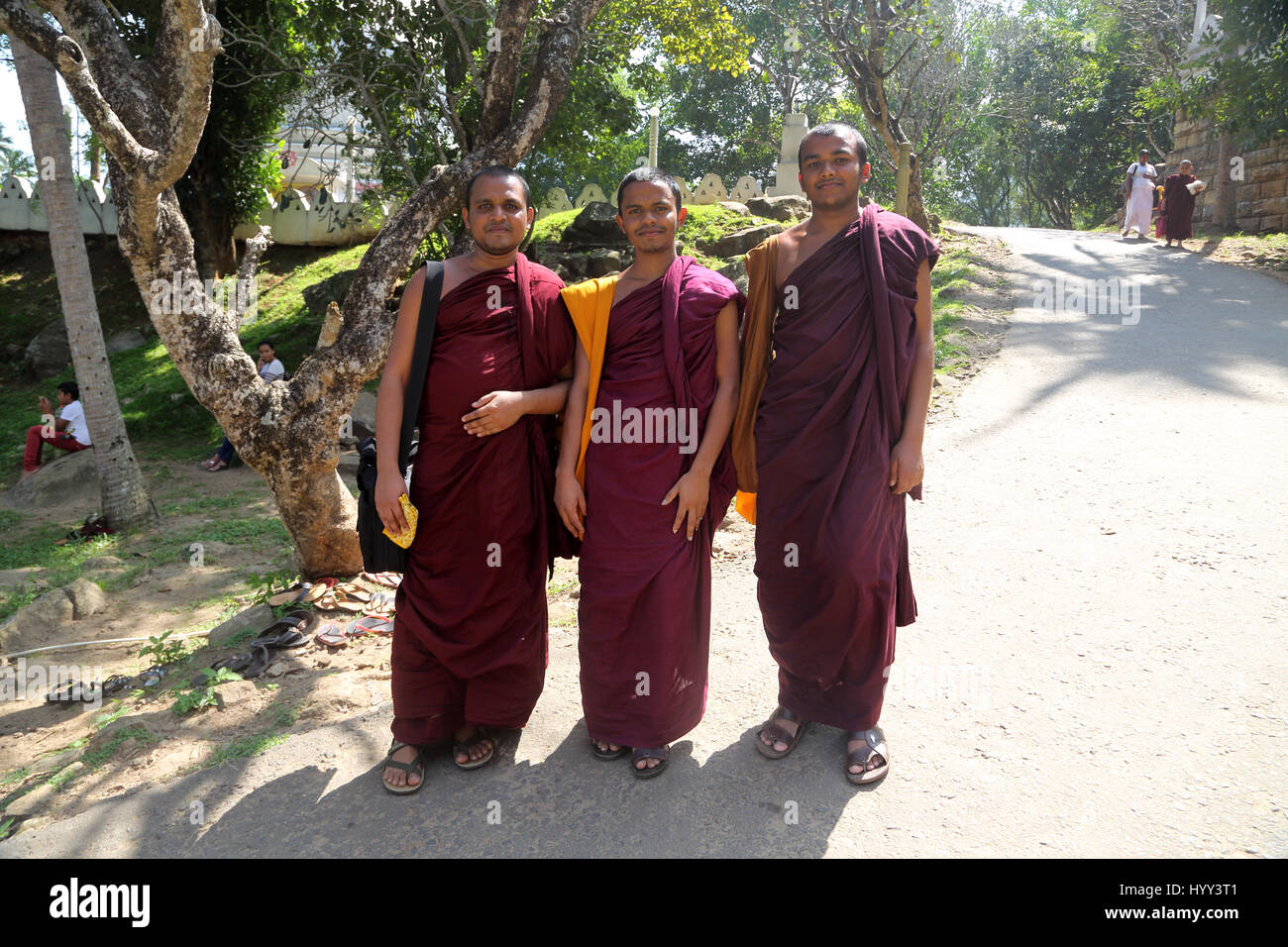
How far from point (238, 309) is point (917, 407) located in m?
4.40

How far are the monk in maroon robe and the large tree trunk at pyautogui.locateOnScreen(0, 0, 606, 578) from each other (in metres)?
13.9

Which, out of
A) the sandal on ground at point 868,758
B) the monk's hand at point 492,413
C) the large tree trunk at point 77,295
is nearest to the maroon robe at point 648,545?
the monk's hand at point 492,413

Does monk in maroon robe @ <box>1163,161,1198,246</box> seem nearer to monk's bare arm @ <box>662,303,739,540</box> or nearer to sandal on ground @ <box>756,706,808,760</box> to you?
monk's bare arm @ <box>662,303,739,540</box>

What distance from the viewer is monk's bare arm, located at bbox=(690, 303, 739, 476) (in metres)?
3.07

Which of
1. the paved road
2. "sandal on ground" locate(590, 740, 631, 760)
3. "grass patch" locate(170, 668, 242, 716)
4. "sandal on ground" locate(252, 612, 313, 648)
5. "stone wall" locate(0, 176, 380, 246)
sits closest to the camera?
the paved road

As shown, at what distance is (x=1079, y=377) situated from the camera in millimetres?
7445

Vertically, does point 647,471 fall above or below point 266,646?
above

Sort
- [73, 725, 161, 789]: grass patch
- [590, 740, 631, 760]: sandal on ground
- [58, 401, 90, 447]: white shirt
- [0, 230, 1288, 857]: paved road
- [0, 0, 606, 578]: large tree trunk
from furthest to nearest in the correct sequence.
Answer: [58, 401, 90, 447]: white shirt < [0, 0, 606, 578]: large tree trunk < [73, 725, 161, 789]: grass patch < [590, 740, 631, 760]: sandal on ground < [0, 230, 1288, 857]: paved road

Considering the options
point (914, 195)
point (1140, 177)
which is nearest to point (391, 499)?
point (914, 195)

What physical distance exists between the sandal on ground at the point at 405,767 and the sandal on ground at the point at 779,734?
4.01 ft

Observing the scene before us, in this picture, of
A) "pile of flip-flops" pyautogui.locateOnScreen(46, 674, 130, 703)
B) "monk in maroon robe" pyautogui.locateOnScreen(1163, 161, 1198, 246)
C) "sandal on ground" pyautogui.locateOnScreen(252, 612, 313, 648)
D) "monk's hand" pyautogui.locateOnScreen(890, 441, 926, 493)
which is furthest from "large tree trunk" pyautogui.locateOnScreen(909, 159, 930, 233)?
"pile of flip-flops" pyautogui.locateOnScreen(46, 674, 130, 703)

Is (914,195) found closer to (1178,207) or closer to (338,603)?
(1178,207)

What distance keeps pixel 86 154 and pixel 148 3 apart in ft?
36.9

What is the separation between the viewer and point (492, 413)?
306 cm
